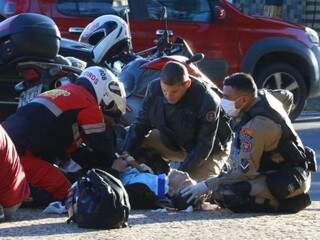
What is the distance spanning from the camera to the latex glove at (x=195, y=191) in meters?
7.82

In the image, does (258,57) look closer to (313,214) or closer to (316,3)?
(313,214)

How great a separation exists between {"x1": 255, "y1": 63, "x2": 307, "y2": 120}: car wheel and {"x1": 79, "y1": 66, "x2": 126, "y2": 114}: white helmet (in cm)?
725

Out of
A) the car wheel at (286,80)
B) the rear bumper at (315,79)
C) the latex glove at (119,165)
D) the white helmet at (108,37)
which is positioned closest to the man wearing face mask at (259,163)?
the latex glove at (119,165)

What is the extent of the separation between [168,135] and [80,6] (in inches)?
234

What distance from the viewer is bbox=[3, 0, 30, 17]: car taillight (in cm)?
1425

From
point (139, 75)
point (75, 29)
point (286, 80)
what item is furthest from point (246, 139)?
point (286, 80)

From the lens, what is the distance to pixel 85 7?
1465 cm

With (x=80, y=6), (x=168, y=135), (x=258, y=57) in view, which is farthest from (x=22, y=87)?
(x=258, y=57)

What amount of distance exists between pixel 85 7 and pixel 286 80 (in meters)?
3.23

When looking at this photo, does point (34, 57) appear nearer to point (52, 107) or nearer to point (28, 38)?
point (28, 38)

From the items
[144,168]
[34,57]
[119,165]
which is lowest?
[144,168]

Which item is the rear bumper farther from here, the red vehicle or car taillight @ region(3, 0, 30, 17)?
car taillight @ region(3, 0, 30, 17)

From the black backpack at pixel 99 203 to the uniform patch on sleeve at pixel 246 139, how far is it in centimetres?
97

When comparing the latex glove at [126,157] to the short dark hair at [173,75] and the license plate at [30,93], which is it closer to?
the short dark hair at [173,75]
